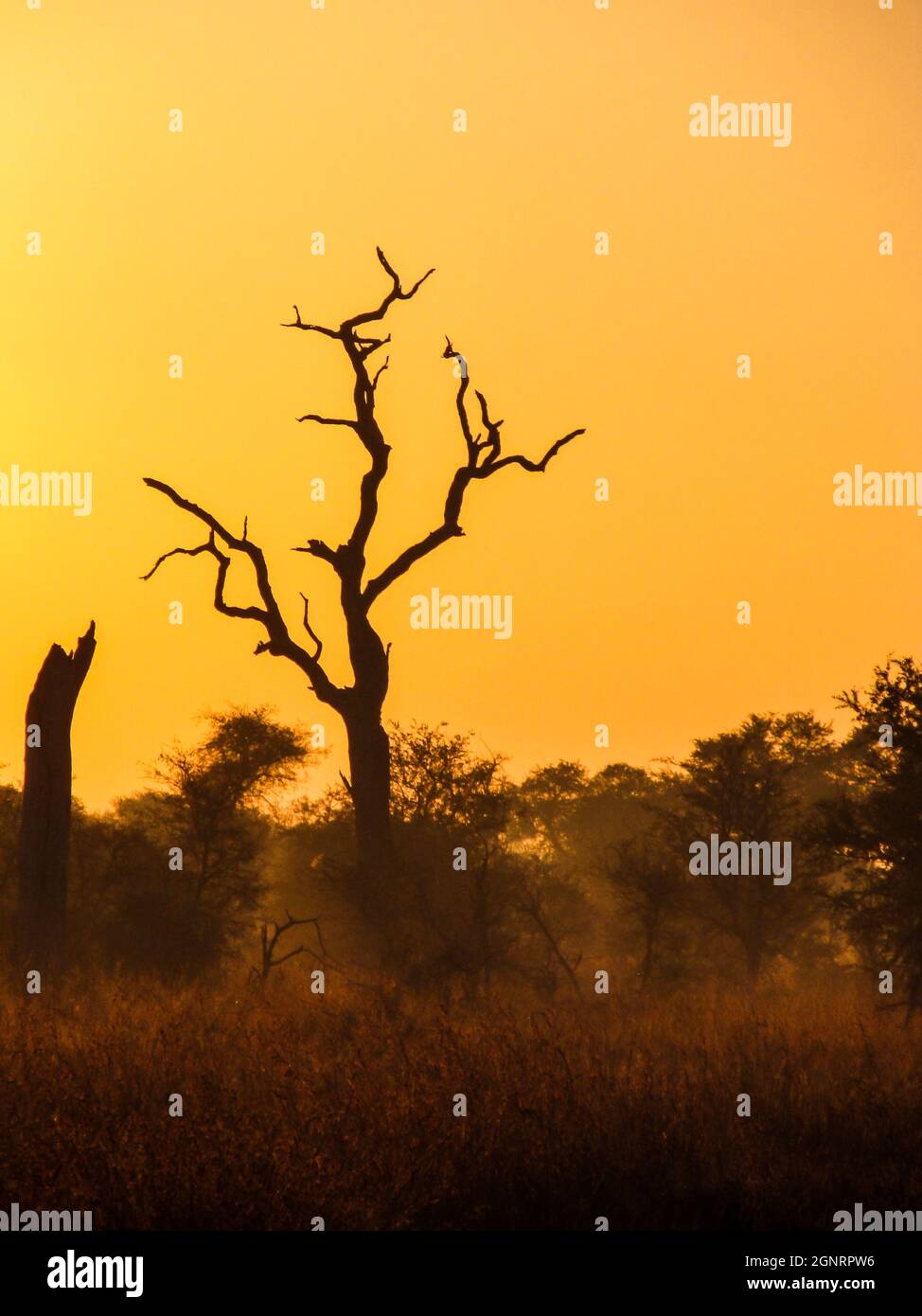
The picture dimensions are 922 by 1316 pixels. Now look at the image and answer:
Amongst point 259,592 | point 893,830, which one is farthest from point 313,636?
point 893,830

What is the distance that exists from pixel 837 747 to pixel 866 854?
16.5 meters

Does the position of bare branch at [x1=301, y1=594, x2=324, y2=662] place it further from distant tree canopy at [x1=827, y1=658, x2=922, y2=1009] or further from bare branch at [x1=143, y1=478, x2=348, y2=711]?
distant tree canopy at [x1=827, y1=658, x2=922, y2=1009]

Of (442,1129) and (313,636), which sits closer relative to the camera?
(442,1129)

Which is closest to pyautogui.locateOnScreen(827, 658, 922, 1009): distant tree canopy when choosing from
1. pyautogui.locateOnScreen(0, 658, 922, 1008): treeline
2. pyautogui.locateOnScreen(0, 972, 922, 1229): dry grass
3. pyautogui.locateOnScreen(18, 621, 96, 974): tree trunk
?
pyautogui.locateOnScreen(0, 658, 922, 1008): treeline

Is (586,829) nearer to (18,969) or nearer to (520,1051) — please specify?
(18,969)

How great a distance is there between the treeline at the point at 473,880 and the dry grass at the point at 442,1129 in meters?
7.09

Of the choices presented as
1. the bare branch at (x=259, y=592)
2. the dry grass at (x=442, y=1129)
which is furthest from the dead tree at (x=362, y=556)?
the dry grass at (x=442, y=1129)

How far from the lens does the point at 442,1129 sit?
9.76m

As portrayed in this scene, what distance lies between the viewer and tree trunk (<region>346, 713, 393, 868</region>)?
25562 millimetres

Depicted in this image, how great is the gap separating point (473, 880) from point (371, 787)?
8.49 ft

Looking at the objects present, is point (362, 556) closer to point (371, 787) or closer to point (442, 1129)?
point (371, 787)
